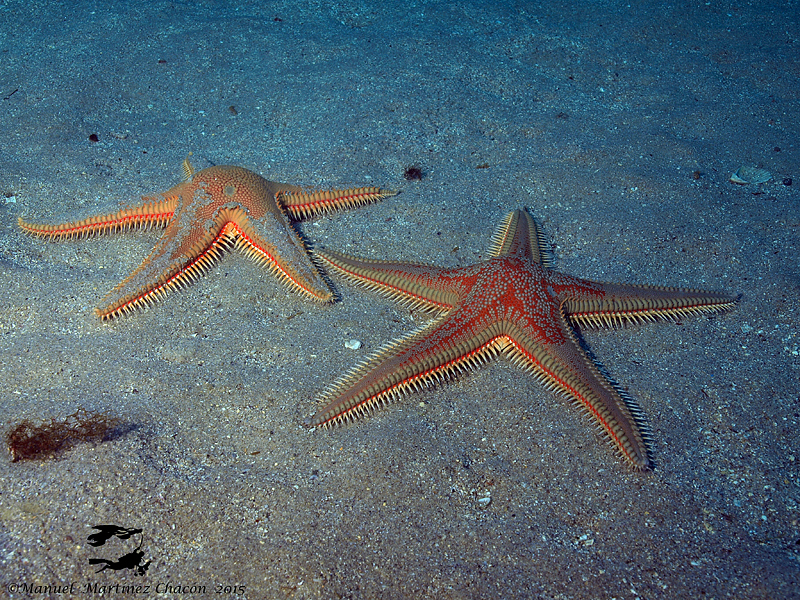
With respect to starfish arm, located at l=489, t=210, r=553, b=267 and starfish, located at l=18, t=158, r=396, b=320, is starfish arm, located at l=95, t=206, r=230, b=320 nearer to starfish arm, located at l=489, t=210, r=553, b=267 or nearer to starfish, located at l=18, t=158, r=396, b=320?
starfish, located at l=18, t=158, r=396, b=320

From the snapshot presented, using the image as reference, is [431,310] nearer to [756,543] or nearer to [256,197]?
[256,197]

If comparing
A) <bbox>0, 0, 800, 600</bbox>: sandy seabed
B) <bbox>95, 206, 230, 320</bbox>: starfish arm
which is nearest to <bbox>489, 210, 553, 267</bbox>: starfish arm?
<bbox>0, 0, 800, 600</bbox>: sandy seabed

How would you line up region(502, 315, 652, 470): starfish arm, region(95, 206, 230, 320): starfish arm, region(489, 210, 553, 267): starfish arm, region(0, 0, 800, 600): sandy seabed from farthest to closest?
1. region(489, 210, 553, 267): starfish arm
2. region(95, 206, 230, 320): starfish arm
3. region(502, 315, 652, 470): starfish arm
4. region(0, 0, 800, 600): sandy seabed

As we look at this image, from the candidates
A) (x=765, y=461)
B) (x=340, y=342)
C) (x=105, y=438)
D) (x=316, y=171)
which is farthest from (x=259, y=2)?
(x=765, y=461)

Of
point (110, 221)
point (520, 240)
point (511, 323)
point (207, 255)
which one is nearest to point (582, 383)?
point (511, 323)

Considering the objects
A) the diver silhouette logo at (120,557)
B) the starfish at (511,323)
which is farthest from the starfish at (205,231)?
the diver silhouette logo at (120,557)

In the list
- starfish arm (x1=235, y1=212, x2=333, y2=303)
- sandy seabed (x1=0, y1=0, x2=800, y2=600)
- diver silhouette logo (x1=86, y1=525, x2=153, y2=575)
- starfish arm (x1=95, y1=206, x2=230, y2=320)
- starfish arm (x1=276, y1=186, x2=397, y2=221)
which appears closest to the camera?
diver silhouette logo (x1=86, y1=525, x2=153, y2=575)
